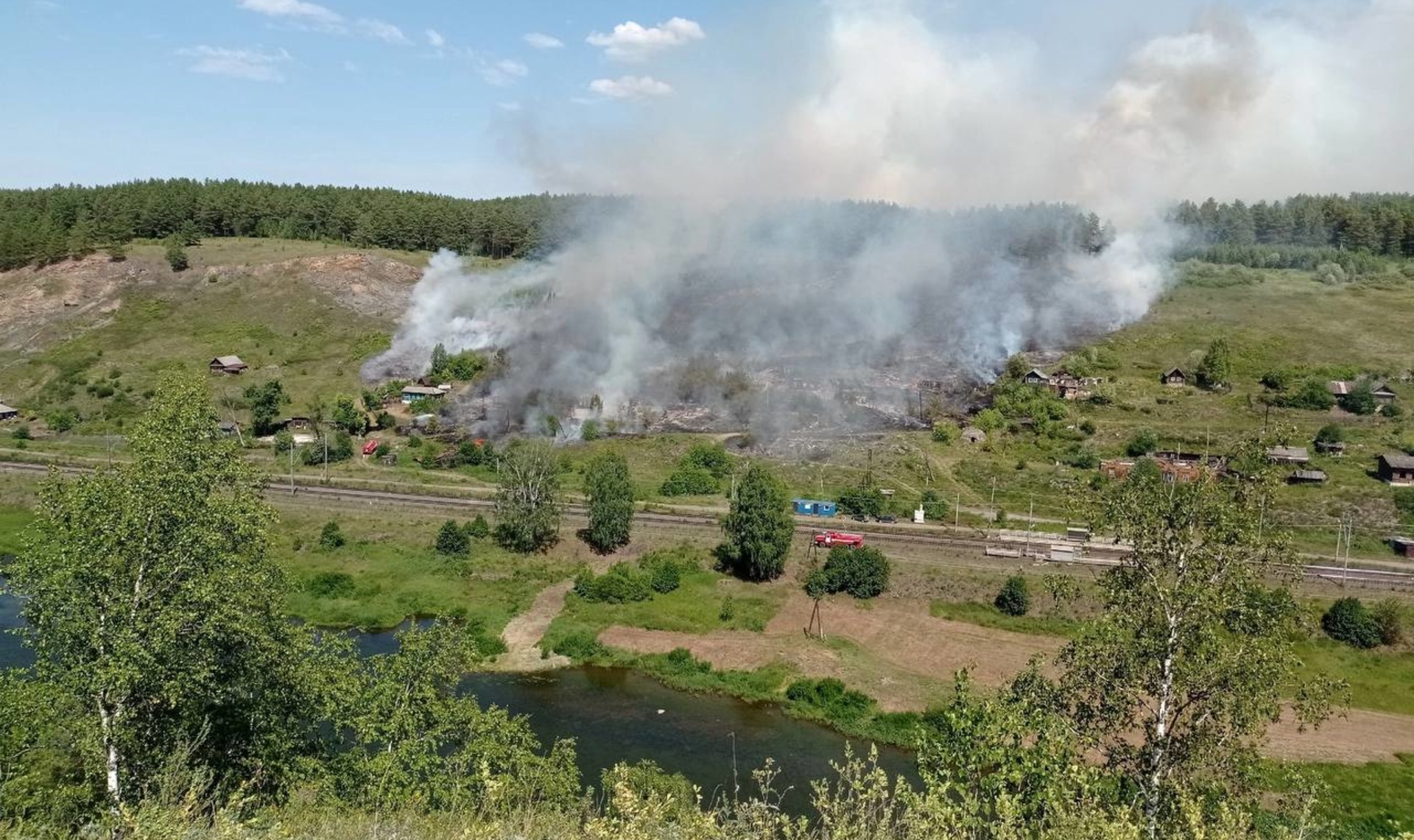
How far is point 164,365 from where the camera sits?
305ft

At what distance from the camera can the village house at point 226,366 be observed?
92262mm

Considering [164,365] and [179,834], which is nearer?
[179,834]

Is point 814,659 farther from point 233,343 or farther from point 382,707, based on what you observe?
point 233,343

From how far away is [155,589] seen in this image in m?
15.9

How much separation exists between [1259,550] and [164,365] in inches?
4098

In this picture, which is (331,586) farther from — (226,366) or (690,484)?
(226,366)

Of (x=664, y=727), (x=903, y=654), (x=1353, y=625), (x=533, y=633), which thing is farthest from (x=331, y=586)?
(x=1353, y=625)

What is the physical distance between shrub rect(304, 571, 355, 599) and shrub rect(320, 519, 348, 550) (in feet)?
13.2

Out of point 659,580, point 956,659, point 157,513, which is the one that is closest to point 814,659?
point 956,659

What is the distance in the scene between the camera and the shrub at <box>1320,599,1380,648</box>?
44844 mm

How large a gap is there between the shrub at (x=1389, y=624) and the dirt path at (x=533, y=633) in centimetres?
4245

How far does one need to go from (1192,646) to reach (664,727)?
1050 inches

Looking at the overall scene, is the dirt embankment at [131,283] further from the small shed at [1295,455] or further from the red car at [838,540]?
the small shed at [1295,455]

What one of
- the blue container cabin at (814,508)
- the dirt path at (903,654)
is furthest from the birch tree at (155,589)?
the blue container cabin at (814,508)
